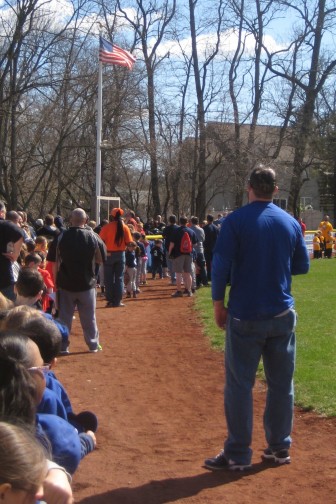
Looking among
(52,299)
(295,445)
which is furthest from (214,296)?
(52,299)

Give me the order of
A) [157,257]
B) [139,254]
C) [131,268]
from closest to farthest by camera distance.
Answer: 1. [131,268]
2. [139,254]
3. [157,257]

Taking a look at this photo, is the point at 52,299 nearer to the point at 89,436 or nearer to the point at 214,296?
the point at 214,296

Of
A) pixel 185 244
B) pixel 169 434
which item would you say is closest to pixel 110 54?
pixel 185 244

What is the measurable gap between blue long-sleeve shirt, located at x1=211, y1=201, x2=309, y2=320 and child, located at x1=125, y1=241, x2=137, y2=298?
12.0 meters

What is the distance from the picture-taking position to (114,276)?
1603 centimetres

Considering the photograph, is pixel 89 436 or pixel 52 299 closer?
pixel 89 436

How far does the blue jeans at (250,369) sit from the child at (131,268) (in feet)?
39.5

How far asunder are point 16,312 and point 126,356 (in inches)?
263

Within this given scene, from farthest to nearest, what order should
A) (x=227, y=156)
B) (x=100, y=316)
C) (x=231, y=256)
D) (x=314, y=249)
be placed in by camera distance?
(x=227, y=156) → (x=314, y=249) → (x=100, y=316) → (x=231, y=256)

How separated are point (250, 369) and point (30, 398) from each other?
9.31 ft

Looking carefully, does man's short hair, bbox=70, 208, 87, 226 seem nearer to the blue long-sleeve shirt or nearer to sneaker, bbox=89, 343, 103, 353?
sneaker, bbox=89, 343, 103, 353

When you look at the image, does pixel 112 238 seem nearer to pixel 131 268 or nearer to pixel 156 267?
pixel 131 268

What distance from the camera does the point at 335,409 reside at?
7227mm

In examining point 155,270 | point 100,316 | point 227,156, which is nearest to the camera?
point 100,316
